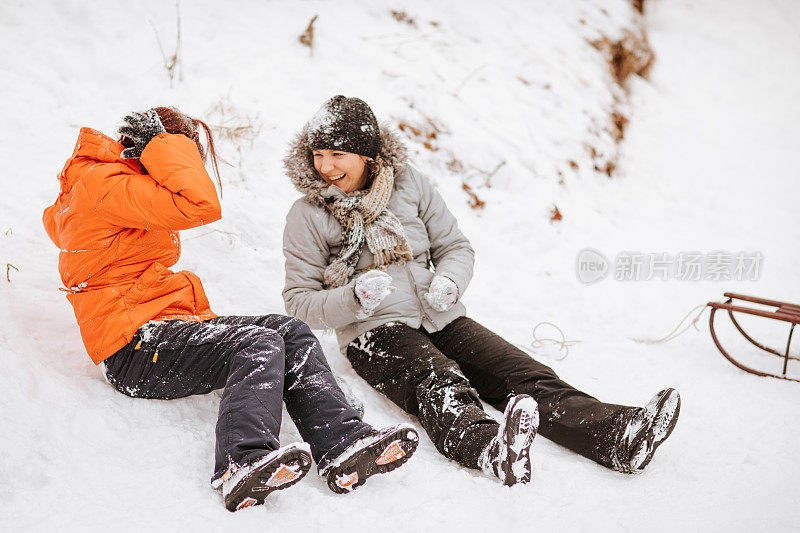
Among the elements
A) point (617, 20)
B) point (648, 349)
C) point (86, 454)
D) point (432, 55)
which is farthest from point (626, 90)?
point (86, 454)

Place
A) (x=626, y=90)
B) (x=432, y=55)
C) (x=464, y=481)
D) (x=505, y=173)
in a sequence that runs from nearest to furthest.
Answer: (x=464, y=481), (x=505, y=173), (x=432, y=55), (x=626, y=90)

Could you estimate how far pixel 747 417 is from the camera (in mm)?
2316

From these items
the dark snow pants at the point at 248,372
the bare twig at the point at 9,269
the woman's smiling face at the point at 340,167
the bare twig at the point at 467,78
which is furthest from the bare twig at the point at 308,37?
the dark snow pants at the point at 248,372

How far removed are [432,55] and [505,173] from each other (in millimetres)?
1277

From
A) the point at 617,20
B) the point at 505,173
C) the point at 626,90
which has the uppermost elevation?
the point at 617,20

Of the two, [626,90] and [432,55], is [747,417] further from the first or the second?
[626,90]

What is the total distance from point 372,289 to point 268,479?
0.80 metres

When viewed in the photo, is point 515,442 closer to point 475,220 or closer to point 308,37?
point 475,220

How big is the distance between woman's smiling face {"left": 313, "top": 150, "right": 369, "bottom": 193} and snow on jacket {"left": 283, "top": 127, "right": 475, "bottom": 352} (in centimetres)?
4

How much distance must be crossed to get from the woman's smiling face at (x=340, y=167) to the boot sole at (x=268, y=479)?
121 centimetres

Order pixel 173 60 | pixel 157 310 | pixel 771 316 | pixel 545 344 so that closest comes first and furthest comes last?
pixel 157 310 → pixel 771 316 → pixel 545 344 → pixel 173 60

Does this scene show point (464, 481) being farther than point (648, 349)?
No

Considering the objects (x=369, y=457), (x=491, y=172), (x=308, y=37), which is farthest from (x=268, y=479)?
(x=308, y=37)

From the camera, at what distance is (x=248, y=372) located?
169 centimetres
